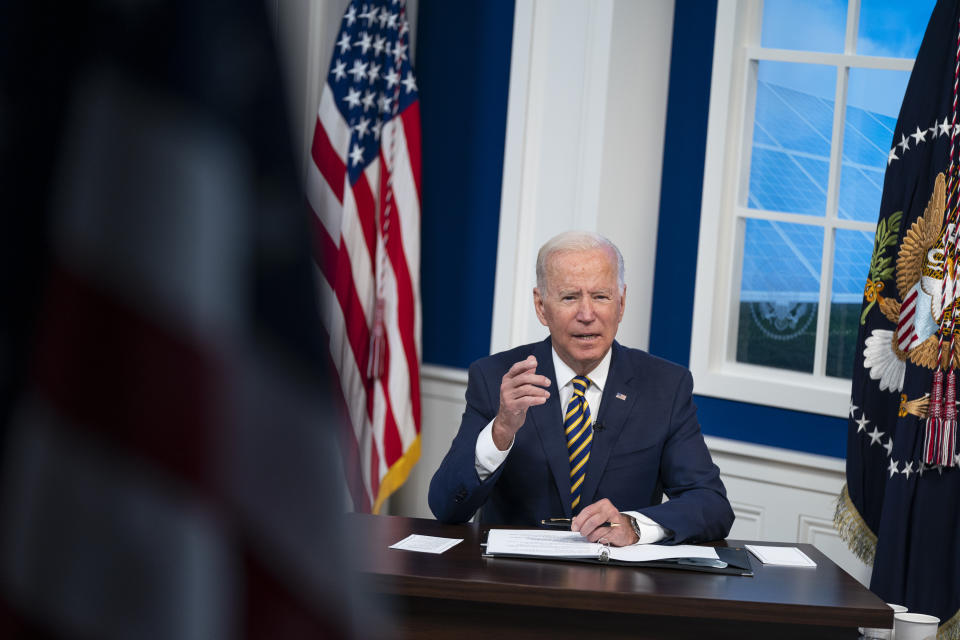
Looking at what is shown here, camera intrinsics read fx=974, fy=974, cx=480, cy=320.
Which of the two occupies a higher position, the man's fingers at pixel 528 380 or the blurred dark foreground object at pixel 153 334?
the blurred dark foreground object at pixel 153 334

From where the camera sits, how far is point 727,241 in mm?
4016

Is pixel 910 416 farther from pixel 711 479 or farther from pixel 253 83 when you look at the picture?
pixel 253 83

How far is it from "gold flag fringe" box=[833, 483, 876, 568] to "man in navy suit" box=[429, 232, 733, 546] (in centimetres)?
93

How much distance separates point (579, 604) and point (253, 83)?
1687 mm

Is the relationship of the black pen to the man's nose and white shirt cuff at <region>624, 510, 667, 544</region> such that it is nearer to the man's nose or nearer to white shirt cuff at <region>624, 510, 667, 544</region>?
white shirt cuff at <region>624, 510, 667, 544</region>

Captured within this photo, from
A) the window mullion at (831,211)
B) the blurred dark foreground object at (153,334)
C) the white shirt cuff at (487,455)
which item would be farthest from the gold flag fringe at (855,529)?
the blurred dark foreground object at (153,334)

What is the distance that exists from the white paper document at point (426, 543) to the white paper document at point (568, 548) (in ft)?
0.29

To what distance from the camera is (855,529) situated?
3.16m

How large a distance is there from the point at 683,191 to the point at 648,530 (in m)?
2.14

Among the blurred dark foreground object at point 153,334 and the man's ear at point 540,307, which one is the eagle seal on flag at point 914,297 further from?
the blurred dark foreground object at point 153,334

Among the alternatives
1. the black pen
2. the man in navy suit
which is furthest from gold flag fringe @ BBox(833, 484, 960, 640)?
the black pen

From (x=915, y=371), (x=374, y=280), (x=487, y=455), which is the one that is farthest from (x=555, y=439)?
(x=374, y=280)

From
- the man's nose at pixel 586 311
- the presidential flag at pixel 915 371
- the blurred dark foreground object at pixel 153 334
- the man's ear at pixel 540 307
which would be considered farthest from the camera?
the presidential flag at pixel 915 371

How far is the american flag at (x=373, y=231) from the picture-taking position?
13.0 ft
